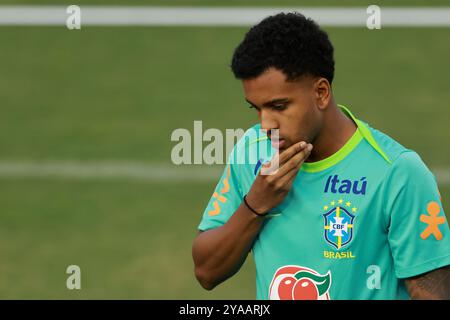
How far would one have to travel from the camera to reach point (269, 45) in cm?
401

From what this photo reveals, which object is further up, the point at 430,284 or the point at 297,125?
the point at 297,125

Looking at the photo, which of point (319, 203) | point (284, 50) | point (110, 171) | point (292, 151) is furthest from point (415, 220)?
point (110, 171)

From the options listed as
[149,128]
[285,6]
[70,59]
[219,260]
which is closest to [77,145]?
[149,128]

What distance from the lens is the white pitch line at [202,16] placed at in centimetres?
1074

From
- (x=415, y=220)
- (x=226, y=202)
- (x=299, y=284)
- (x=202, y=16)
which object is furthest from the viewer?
(x=202, y=16)

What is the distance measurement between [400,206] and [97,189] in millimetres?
5441

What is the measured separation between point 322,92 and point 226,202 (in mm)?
625

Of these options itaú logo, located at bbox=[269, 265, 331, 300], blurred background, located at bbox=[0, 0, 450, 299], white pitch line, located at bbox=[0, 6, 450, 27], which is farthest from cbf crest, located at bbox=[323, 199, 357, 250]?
white pitch line, located at bbox=[0, 6, 450, 27]

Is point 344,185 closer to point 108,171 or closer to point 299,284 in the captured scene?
point 299,284

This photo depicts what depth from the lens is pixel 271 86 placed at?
3.97 meters

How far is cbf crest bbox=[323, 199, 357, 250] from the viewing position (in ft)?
13.3

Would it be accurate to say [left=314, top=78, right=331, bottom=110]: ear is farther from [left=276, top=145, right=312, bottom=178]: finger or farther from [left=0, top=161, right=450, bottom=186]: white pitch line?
[left=0, top=161, right=450, bottom=186]: white pitch line

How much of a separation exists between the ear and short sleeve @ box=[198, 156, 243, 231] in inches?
18.0

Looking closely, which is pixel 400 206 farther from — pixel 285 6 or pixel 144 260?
pixel 285 6
